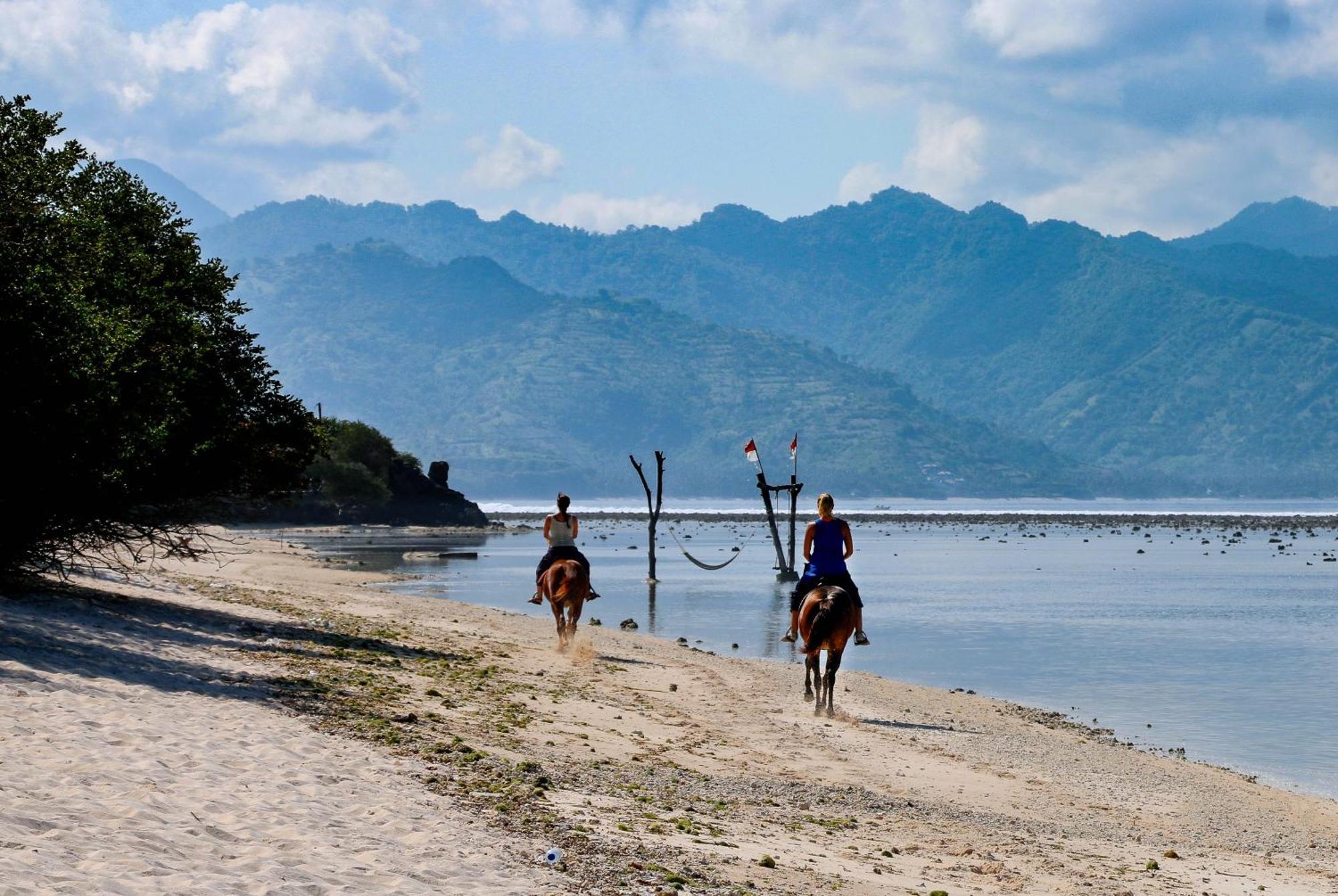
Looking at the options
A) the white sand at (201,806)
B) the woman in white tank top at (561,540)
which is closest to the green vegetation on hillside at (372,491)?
the woman in white tank top at (561,540)

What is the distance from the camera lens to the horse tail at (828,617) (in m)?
19.8

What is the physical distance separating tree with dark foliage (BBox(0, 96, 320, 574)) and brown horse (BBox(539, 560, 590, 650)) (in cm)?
494

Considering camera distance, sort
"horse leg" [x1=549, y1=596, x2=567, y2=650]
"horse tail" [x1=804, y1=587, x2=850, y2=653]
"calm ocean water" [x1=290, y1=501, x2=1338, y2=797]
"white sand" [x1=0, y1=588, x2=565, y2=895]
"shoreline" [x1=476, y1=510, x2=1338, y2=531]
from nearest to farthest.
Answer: "white sand" [x1=0, y1=588, x2=565, y2=895] → "horse tail" [x1=804, y1=587, x2=850, y2=653] → "calm ocean water" [x1=290, y1=501, x2=1338, y2=797] → "horse leg" [x1=549, y1=596, x2=567, y2=650] → "shoreline" [x1=476, y1=510, x2=1338, y2=531]

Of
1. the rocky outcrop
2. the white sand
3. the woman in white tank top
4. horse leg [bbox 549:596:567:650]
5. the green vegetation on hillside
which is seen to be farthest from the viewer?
the green vegetation on hillside

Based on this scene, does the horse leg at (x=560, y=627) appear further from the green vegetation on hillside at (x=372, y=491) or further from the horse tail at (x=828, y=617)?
the green vegetation on hillside at (x=372, y=491)

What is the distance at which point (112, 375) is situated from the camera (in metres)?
19.0

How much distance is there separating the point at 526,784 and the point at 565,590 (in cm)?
1325

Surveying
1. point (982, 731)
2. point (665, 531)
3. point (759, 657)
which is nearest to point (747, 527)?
point (665, 531)

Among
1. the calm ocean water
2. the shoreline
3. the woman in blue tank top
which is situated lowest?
the calm ocean water

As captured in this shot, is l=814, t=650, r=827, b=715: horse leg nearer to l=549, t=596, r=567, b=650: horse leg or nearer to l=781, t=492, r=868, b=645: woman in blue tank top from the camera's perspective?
l=781, t=492, r=868, b=645: woman in blue tank top

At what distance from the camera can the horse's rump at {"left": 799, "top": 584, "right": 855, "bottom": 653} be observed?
19.8m

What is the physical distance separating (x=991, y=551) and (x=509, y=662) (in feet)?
250

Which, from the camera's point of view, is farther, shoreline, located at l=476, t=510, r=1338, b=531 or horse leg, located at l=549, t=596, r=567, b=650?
shoreline, located at l=476, t=510, r=1338, b=531

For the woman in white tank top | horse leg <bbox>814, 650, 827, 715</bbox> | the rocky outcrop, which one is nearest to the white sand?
horse leg <bbox>814, 650, 827, 715</bbox>
